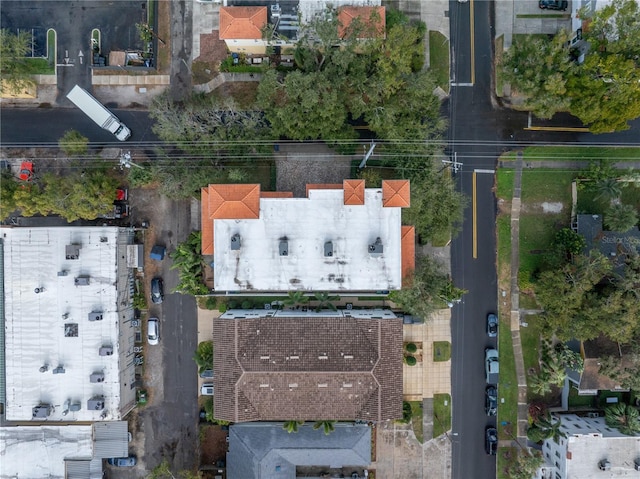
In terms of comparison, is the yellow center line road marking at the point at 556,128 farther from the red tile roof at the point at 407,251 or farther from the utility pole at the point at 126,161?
the utility pole at the point at 126,161

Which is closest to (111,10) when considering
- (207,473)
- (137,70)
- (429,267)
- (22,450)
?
(137,70)

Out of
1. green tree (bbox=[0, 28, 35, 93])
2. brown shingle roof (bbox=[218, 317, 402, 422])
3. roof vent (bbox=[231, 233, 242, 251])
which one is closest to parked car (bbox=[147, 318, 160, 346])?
brown shingle roof (bbox=[218, 317, 402, 422])

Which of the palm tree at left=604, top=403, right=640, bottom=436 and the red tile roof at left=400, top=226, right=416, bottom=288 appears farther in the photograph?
the red tile roof at left=400, top=226, right=416, bottom=288

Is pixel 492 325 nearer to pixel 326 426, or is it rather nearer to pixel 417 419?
pixel 417 419

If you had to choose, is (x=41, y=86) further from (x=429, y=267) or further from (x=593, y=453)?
(x=593, y=453)

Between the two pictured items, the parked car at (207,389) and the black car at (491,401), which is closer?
the parked car at (207,389)

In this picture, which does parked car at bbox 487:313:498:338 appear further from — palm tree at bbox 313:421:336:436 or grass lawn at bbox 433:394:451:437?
palm tree at bbox 313:421:336:436

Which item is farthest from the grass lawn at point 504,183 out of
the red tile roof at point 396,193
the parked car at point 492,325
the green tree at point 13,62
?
the green tree at point 13,62

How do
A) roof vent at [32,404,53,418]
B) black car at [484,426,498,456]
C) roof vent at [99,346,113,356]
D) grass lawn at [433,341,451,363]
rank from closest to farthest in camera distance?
roof vent at [32,404,53,418] → roof vent at [99,346,113,356] → black car at [484,426,498,456] → grass lawn at [433,341,451,363]
